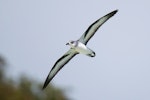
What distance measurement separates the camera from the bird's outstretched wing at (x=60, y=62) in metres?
24.8

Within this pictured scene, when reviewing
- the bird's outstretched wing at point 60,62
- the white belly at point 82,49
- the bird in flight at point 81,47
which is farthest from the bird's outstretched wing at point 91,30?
the white belly at point 82,49

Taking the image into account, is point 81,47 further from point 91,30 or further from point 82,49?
point 91,30

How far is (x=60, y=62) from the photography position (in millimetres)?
25625

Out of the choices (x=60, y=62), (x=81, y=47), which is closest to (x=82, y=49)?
(x=81, y=47)

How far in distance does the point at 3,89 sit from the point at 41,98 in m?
2.19

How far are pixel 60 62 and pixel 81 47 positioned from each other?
2.80m

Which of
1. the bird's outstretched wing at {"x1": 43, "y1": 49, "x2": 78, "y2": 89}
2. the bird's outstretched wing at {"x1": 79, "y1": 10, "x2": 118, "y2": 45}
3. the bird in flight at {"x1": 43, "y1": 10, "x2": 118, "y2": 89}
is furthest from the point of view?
the bird's outstretched wing at {"x1": 43, "y1": 49, "x2": 78, "y2": 89}

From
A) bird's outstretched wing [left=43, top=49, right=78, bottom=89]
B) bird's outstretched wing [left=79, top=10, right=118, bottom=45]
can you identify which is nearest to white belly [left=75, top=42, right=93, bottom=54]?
bird's outstretched wing [left=79, top=10, right=118, bottom=45]

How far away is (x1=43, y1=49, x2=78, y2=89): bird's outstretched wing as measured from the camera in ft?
81.4

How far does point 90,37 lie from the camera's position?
79.2 ft

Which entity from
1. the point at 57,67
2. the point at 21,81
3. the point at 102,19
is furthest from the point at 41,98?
the point at 102,19

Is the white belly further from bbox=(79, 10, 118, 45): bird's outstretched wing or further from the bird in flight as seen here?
bbox=(79, 10, 118, 45): bird's outstretched wing

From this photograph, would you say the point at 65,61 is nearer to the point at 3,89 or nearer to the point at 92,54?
the point at 92,54

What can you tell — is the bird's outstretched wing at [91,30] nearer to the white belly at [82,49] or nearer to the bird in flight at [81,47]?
the bird in flight at [81,47]
